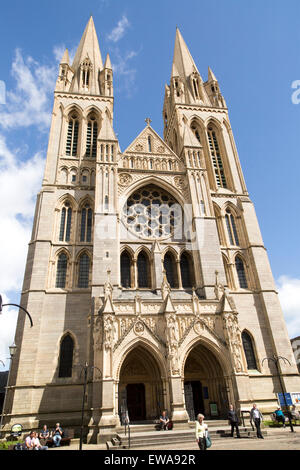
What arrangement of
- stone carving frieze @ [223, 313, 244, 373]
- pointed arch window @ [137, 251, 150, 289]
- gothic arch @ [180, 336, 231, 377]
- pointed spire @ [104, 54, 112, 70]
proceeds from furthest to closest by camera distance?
pointed spire @ [104, 54, 112, 70]
pointed arch window @ [137, 251, 150, 289]
gothic arch @ [180, 336, 231, 377]
stone carving frieze @ [223, 313, 244, 373]

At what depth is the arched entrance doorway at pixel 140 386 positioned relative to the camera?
18.2m

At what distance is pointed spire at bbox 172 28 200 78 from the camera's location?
3878 centimetres

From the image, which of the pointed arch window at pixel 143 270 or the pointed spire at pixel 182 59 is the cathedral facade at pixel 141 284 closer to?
the pointed arch window at pixel 143 270

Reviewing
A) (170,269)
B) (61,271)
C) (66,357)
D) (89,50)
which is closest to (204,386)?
(170,269)

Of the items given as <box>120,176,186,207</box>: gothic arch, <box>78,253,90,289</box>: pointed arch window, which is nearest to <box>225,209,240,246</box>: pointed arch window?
<box>120,176,186,207</box>: gothic arch

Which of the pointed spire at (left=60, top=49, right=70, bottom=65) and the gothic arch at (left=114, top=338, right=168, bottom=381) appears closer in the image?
the gothic arch at (left=114, top=338, right=168, bottom=381)

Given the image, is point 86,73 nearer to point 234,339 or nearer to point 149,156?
point 149,156

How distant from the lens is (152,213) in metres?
25.9

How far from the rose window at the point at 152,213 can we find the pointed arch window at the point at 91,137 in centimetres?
631

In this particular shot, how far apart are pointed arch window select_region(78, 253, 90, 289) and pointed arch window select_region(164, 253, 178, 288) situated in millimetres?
5901

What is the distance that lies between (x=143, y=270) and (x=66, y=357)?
26.2 ft

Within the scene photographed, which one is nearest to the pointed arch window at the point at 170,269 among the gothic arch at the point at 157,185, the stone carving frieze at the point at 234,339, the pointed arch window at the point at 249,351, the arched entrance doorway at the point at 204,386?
the gothic arch at the point at 157,185

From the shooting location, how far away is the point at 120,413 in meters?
17.4

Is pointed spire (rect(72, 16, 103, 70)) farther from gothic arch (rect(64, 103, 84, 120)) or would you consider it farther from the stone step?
the stone step
